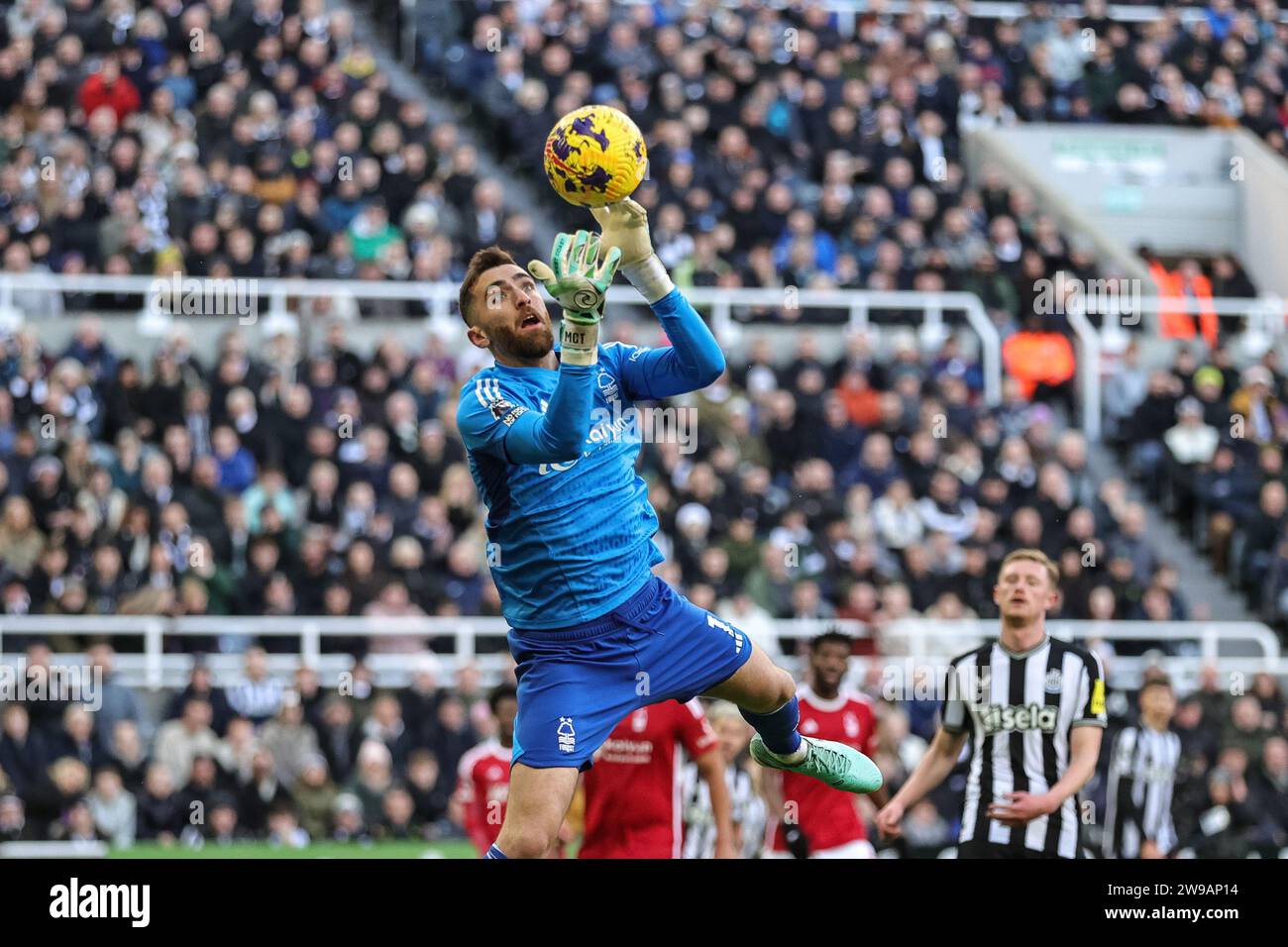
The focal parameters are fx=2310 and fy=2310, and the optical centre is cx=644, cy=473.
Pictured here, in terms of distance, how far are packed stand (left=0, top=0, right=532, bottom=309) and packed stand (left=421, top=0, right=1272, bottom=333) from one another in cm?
120

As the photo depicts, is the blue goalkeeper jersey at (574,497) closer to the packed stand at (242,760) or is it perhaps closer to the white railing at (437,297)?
the packed stand at (242,760)

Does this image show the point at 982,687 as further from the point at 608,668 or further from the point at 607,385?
the point at 607,385

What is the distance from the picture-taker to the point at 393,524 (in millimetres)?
16500

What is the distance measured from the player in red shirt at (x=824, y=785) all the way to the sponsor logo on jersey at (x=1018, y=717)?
59.3 inches

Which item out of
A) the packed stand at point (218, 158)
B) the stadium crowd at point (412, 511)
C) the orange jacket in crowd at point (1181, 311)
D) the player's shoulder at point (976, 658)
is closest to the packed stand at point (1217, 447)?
the orange jacket in crowd at point (1181, 311)

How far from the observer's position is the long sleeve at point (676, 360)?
759 centimetres

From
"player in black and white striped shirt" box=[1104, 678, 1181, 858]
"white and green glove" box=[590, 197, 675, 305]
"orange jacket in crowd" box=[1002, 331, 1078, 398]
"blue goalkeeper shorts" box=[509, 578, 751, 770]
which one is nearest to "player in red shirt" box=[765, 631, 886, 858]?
"blue goalkeeper shorts" box=[509, 578, 751, 770]

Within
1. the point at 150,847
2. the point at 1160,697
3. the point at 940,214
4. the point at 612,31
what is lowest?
the point at 150,847

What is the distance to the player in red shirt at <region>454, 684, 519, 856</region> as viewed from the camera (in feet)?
34.5

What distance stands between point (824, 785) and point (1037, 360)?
984 cm

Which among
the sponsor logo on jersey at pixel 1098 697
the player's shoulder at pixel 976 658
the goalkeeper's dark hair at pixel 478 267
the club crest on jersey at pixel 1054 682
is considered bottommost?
the sponsor logo on jersey at pixel 1098 697

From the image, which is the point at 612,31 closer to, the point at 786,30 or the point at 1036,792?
the point at 786,30

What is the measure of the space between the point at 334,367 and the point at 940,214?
6151 mm
